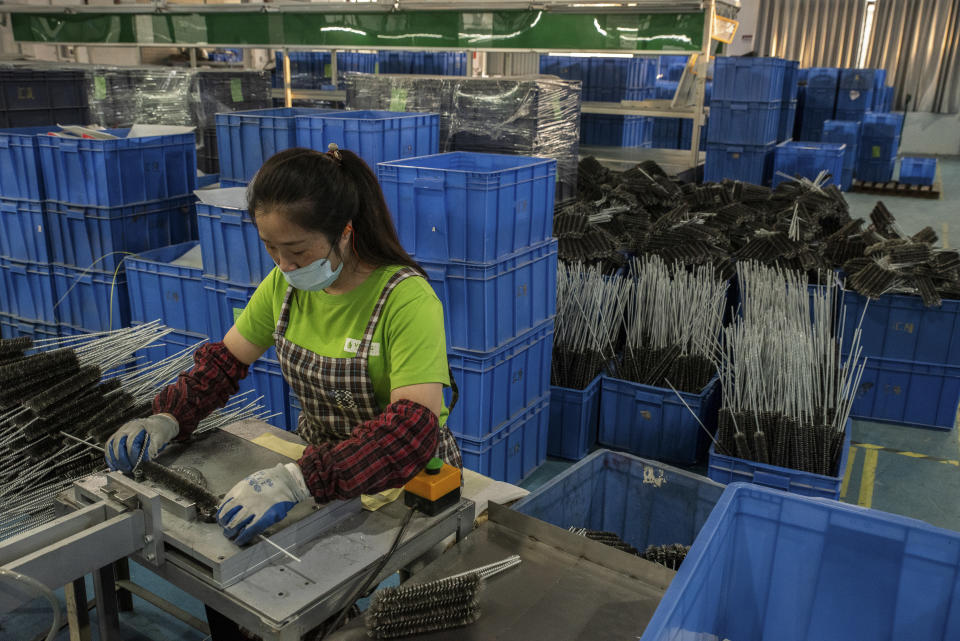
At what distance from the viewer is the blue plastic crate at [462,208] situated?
10.1 feet

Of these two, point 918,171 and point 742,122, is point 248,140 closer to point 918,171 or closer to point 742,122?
point 742,122

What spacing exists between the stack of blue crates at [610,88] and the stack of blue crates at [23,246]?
22.4 feet

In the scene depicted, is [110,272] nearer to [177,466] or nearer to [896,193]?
[177,466]

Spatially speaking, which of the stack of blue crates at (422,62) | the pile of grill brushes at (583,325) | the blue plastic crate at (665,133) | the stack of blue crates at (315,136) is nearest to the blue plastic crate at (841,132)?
the blue plastic crate at (665,133)

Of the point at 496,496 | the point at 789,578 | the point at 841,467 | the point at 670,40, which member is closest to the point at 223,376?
the point at 496,496

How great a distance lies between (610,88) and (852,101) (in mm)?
4809

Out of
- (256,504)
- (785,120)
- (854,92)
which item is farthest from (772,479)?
(854,92)

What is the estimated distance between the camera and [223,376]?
1972mm

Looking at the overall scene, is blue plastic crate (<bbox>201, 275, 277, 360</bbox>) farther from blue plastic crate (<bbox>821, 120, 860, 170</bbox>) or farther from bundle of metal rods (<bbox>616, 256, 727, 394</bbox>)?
blue plastic crate (<bbox>821, 120, 860, 170</bbox>)

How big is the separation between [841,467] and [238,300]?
2.87 m

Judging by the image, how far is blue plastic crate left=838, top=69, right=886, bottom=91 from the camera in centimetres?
1167

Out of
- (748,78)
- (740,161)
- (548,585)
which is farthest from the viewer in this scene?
(740,161)

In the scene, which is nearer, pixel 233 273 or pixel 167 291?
pixel 233 273

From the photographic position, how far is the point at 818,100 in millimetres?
11984
